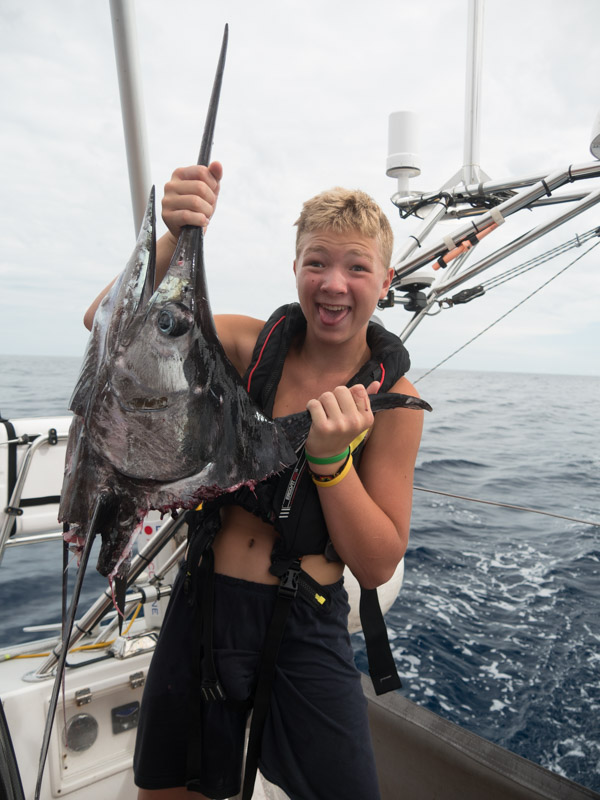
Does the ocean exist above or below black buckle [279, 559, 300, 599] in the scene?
below

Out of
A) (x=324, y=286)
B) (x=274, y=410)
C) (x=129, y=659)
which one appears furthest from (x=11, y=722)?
(x=324, y=286)

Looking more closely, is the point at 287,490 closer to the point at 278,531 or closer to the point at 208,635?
the point at 278,531

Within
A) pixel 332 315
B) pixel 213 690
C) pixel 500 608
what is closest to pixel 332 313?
pixel 332 315

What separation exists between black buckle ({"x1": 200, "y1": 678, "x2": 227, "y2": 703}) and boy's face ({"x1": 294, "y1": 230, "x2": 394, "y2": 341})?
101cm

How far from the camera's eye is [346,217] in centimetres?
143

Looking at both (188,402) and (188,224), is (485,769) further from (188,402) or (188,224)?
(188,224)

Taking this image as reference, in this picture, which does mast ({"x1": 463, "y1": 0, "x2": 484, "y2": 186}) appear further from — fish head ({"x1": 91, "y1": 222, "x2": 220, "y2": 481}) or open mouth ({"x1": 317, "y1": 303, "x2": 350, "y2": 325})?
fish head ({"x1": 91, "y1": 222, "x2": 220, "y2": 481})

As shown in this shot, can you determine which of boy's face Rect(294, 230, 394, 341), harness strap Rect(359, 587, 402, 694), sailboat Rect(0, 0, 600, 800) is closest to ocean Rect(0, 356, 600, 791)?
sailboat Rect(0, 0, 600, 800)

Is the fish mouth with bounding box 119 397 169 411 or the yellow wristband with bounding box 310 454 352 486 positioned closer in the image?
the fish mouth with bounding box 119 397 169 411

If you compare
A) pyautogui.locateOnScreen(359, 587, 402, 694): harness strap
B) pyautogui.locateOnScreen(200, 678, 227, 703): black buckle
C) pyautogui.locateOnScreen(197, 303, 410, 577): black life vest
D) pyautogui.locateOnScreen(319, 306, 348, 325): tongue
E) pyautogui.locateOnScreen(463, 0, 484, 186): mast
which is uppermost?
pyautogui.locateOnScreen(463, 0, 484, 186): mast

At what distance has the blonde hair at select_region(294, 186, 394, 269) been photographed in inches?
56.3

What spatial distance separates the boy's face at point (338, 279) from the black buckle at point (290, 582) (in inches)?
25.6

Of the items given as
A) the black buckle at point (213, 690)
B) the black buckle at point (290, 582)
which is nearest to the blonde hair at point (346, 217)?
the black buckle at point (290, 582)

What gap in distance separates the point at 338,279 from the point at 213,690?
118 centimetres
